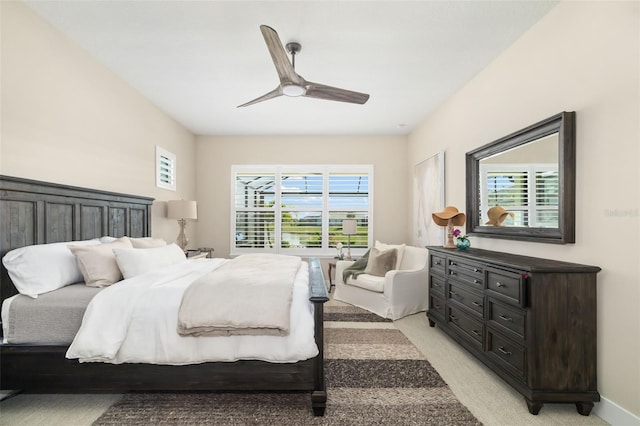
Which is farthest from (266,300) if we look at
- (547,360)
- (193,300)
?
(547,360)

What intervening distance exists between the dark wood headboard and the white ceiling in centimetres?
134

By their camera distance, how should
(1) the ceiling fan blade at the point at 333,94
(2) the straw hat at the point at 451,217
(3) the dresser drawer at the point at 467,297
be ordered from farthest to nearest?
(2) the straw hat at the point at 451,217 → (1) the ceiling fan blade at the point at 333,94 → (3) the dresser drawer at the point at 467,297

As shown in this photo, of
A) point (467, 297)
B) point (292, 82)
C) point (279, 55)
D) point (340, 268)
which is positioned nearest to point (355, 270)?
point (340, 268)

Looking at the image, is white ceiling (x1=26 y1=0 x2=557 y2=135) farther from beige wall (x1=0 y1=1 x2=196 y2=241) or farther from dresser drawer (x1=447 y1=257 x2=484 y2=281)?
dresser drawer (x1=447 y1=257 x2=484 y2=281)

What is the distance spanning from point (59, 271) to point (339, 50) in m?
2.85

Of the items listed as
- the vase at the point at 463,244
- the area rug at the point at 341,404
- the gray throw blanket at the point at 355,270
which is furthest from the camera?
→ the gray throw blanket at the point at 355,270

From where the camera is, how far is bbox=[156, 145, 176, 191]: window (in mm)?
4438

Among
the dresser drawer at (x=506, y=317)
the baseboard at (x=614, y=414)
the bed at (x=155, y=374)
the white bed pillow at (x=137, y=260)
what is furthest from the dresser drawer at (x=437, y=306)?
the white bed pillow at (x=137, y=260)

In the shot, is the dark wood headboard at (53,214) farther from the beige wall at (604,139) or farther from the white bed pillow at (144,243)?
the beige wall at (604,139)

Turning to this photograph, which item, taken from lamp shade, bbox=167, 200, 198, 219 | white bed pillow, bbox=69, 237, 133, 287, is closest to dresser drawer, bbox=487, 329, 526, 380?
white bed pillow, bbox=69, 237, 133, 287

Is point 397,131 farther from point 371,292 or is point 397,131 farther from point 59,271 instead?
point 59,271

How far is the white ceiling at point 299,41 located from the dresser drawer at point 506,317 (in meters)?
2.20

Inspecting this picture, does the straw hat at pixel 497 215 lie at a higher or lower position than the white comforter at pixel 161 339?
higher

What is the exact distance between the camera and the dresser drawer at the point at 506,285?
2107 millimetres
